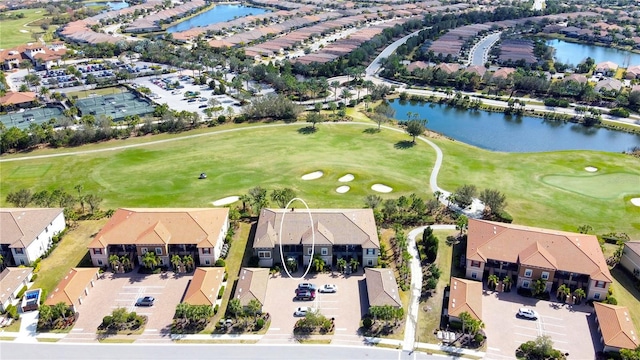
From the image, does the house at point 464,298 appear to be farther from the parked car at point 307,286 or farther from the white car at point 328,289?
the parked car at point 307,286

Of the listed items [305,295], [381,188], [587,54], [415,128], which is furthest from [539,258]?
[587,54]

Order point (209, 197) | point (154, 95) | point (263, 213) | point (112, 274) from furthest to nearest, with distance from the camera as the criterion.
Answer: point (154, 95) < point (209, 197) < point (263, 213) < point (112, 274)

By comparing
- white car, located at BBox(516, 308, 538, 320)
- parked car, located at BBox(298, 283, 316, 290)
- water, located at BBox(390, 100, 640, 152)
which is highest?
parked car, located at BBox(298, 283, 316, 290)

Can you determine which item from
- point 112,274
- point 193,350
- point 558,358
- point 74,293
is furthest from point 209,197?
point 558,358

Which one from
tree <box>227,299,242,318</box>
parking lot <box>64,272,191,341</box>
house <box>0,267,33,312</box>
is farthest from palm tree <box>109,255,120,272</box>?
tree <box>227,299,242,318</box>

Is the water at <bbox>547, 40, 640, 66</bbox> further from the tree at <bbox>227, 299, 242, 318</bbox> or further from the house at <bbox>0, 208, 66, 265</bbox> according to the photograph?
the house at <bbox>0, 208, 66, 265</bbox>

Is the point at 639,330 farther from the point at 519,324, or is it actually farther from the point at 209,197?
the point at 209,197

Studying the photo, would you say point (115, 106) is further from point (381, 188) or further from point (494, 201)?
point (494, 201)
